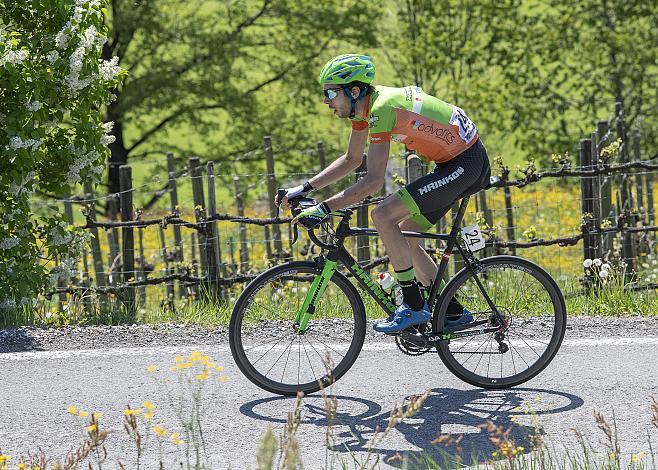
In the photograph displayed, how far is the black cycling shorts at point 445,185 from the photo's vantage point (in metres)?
6.12

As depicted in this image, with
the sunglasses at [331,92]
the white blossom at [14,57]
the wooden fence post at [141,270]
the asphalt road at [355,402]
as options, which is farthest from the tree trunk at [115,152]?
the sunglasses at [331,92]

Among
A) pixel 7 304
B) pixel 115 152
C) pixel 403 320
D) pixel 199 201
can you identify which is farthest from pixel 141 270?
pixel 115 152

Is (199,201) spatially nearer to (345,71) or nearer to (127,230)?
(127,230)

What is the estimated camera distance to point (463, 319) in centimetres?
638

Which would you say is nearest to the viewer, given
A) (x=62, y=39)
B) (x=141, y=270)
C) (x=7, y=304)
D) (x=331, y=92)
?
(x=331, y=92)

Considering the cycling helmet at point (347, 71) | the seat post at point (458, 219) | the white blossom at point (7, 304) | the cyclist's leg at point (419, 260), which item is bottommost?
the white blossom at point (7, 304)

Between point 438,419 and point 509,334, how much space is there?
0.99 m

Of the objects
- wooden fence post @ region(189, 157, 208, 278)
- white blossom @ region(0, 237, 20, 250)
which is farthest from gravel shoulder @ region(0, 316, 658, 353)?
wooden fence post @ region(189, 157, 208, 278)

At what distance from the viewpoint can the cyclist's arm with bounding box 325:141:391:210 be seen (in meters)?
5.95

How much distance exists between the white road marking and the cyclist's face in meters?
1.72

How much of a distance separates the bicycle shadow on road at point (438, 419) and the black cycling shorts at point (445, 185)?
A: 102 cm

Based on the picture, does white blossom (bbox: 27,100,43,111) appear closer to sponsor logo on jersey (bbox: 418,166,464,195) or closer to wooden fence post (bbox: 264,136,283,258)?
wooden fence post (bbox: 264,136,283,258)

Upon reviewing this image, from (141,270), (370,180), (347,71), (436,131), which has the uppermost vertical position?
(347,71)

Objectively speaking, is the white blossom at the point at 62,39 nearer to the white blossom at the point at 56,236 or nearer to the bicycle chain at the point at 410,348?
the white blossom at the point at 56,236
